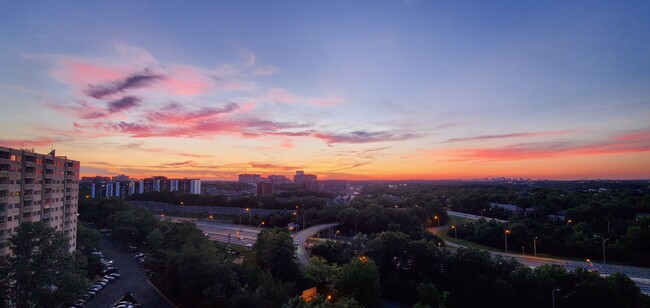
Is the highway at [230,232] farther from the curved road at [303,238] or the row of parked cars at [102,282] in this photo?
the row of parked cars at [102,282]

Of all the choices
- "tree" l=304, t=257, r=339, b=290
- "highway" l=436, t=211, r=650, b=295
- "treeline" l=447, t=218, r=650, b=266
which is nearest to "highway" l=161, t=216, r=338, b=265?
"tree" l=304, t=257, r=339, b=290

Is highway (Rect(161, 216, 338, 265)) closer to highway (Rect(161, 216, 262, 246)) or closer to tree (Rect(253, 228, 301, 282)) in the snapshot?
highway (Rect(161, 216, 262, 246))

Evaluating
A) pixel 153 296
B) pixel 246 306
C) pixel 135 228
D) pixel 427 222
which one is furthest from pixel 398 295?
pixel 427 222

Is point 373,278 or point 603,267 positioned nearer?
point 373,278

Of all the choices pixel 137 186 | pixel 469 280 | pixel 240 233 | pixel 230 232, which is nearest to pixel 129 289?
pixel 240 233

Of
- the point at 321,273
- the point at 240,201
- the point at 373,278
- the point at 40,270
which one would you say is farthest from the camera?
the point at 240,201

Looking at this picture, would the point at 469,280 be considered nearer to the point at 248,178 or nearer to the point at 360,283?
the point at 360,283
